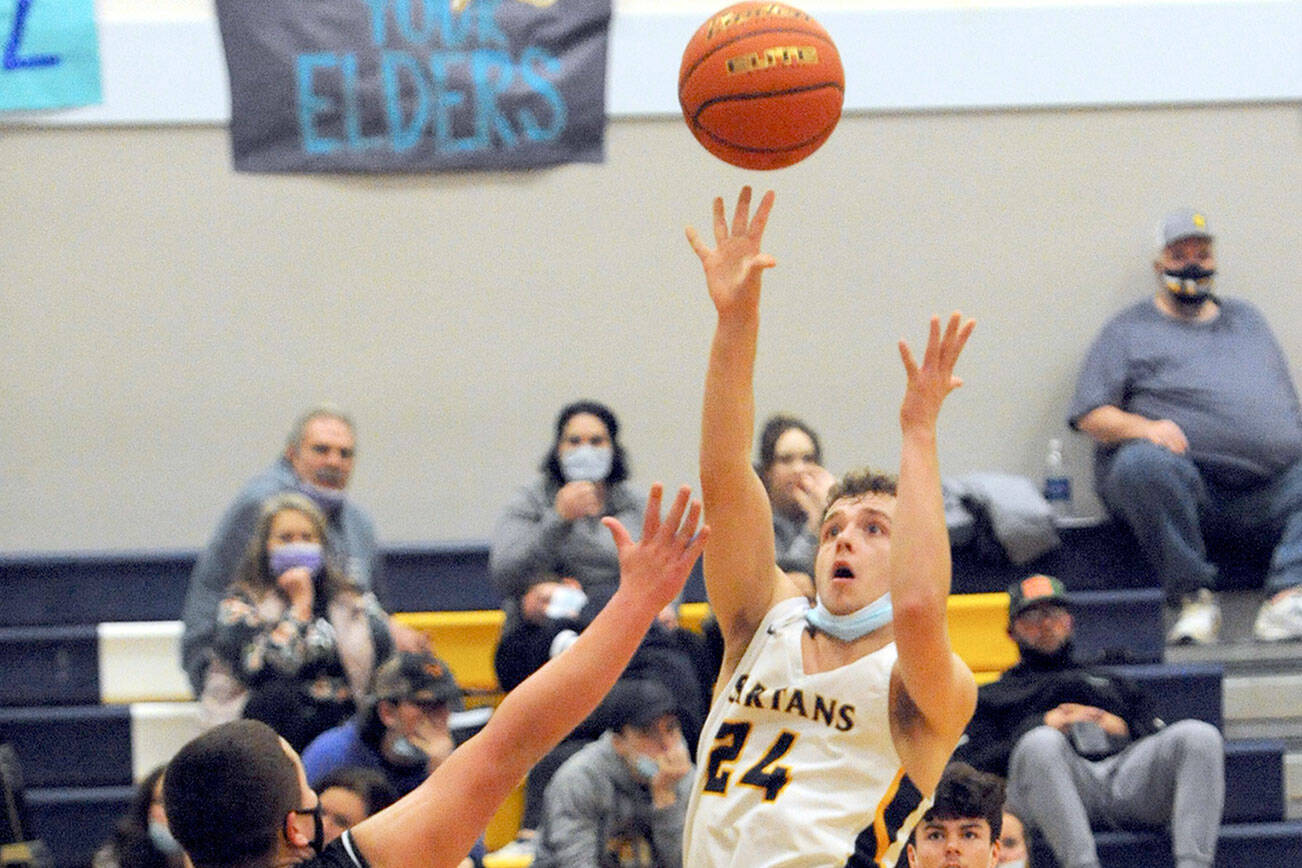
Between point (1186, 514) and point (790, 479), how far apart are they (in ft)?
5.61

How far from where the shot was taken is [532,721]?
2.59 m

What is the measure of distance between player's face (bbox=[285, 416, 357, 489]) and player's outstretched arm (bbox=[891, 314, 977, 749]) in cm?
353

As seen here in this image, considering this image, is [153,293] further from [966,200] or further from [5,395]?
[966,200]

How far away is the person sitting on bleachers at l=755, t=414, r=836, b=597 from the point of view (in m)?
5.95

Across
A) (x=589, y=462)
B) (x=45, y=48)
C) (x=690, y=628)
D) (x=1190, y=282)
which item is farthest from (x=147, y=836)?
(x=1190, y=282)

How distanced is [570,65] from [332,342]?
1.60 meters

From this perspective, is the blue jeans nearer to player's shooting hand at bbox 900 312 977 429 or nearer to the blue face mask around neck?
the blue face mask around neck

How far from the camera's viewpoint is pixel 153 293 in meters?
7.62

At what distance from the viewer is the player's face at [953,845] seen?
3.94m

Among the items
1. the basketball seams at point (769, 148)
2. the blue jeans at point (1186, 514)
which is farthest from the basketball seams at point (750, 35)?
the blue jeans at point (1186, 514)

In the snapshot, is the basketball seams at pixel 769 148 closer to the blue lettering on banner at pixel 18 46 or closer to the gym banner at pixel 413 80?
the gym banner at pixel 413 80

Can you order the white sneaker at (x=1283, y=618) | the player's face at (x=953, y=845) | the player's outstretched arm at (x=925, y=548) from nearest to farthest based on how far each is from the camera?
the player's outstretched arm at (x=925, y=548) < the player's face at (x=953, y=845) < the white sneaker at (x=1283, y=618)

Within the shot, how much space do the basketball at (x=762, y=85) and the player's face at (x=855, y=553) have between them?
2.69 feet

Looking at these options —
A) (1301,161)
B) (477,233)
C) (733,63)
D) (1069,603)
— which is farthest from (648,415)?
(733,63)
